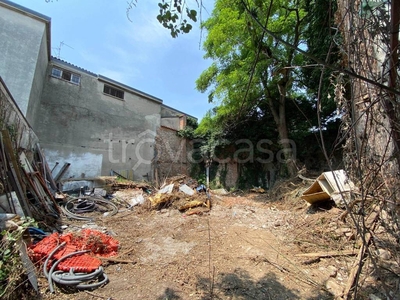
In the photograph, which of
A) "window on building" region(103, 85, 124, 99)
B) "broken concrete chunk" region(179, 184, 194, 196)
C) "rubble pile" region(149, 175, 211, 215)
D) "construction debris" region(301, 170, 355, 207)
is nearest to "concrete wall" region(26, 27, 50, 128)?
"window on building" region(103, 85, 124, 99)

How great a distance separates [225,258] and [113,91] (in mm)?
10739

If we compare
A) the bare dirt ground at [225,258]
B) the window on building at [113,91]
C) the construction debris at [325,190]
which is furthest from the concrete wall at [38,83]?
the construction debris at [325,190]

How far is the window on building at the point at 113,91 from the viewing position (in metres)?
10.8

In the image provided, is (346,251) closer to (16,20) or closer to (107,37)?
(107,37)

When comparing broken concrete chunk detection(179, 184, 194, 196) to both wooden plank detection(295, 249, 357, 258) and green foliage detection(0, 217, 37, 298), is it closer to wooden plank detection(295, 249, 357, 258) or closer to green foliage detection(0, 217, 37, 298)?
wooden plank detection(295, 249, 357, 258)

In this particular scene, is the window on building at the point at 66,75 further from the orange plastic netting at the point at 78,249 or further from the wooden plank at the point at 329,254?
the wooden plank at the point at 329,254

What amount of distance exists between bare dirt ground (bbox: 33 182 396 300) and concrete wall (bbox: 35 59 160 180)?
541cm

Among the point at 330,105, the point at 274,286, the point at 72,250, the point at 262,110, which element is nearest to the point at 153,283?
the point at 72,250

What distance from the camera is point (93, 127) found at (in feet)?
33.0

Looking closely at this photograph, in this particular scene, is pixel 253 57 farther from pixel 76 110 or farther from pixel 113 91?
pixel 76 110

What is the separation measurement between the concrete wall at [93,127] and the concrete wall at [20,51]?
1850 millimetres

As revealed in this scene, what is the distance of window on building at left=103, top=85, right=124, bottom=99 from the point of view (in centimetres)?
1084

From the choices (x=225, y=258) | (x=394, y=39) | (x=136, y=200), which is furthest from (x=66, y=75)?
(x=394, y=39)

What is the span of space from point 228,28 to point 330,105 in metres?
4.74
